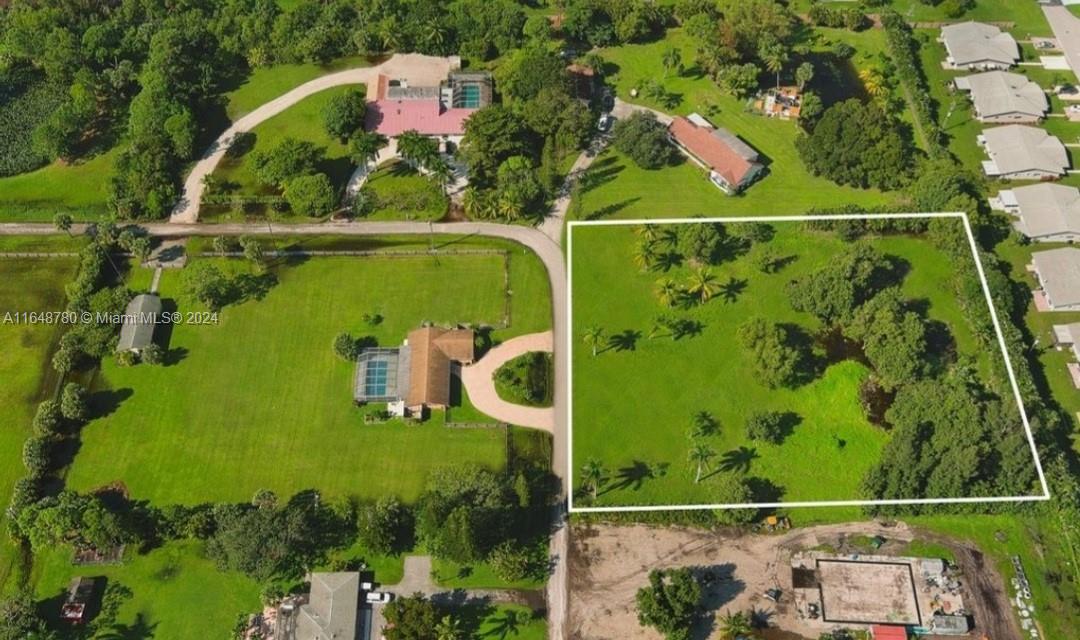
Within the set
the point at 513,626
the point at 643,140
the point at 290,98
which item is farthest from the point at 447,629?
the point at 290,98

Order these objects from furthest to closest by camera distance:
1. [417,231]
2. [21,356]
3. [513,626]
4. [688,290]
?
[417,231] < [688,290] < [21,356] < [513,626]

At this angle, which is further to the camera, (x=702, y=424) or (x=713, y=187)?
(x=713, y=187)

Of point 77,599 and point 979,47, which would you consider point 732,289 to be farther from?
point 77,599

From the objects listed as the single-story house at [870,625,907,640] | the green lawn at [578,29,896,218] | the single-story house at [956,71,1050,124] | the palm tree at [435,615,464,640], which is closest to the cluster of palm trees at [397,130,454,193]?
the green lawn at [578,29,896,218]

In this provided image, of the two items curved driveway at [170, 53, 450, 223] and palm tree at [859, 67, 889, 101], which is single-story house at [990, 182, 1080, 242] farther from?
curved driveway at [170, 53, 450, 223]

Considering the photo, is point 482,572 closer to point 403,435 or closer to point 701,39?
point 403,435
